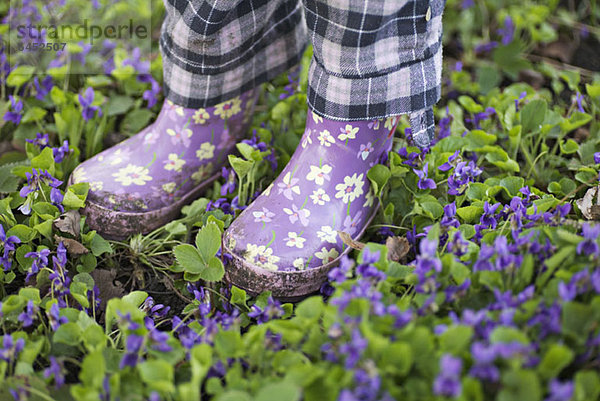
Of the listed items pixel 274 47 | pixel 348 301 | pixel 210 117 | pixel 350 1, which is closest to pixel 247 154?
pixel 210 117

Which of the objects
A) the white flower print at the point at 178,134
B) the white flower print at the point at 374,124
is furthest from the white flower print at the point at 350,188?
the white flower print at the point at 178,134

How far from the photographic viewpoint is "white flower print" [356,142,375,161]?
1.20 m

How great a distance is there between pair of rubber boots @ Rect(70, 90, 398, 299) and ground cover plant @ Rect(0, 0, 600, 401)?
42 mm

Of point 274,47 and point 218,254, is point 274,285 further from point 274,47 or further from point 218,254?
point 274,47

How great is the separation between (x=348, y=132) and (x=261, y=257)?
29cm

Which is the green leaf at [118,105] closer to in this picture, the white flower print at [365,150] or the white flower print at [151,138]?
the white flower print at [151,138]

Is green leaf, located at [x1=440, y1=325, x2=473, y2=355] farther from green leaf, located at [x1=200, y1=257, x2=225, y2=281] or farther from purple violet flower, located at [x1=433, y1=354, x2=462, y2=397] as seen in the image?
green leaf, located at [x1=200, y1=257, x2=225, y2=281]

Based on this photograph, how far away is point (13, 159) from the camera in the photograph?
4.87 feet

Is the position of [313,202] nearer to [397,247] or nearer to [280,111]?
[397,247]

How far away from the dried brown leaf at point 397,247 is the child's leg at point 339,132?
89 mm

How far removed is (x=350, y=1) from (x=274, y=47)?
1.39 feet

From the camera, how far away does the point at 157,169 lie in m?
1.34

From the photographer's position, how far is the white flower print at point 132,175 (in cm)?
132

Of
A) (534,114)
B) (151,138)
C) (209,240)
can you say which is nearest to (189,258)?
(209,240)
